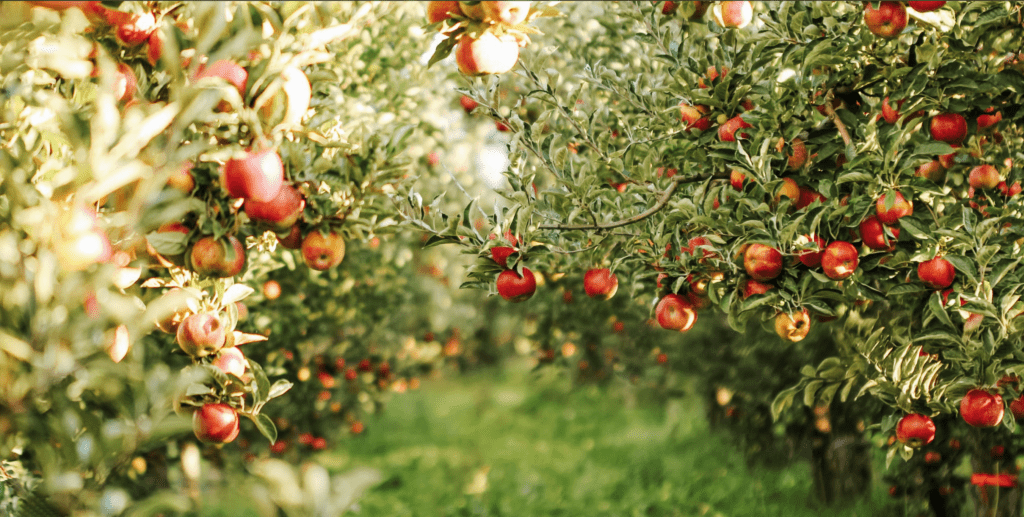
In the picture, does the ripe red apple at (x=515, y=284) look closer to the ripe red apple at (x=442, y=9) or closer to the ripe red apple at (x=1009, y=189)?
A: the ripe red apple at (x=442, y=9)

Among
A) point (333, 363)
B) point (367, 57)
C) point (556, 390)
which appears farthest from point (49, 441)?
Answer: point (556, 390)

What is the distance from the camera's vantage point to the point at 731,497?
17.1ft

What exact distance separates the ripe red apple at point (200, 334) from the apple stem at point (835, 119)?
1.85 meters

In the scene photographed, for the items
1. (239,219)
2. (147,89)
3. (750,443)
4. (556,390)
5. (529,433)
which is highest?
(147,89)

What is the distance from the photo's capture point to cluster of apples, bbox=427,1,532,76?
146 cm

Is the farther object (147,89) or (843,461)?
(843,461)

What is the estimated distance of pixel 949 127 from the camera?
206cm

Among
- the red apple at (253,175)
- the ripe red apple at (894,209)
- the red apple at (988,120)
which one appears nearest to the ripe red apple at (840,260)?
the ripe red apple at (894,209)

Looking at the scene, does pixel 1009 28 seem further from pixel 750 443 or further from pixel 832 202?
pixel 750 443

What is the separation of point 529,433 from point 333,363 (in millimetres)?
3236

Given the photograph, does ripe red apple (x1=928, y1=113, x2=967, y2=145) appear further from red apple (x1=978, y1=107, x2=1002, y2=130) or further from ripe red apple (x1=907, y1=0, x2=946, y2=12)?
ripe red apple (x1=907, y1=0, x2=946, y2=12)

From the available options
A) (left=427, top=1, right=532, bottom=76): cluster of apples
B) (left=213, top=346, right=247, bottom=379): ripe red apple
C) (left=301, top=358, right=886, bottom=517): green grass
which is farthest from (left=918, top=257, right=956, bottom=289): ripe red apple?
(left=301, top=358, right=886, bottom=517): green grass

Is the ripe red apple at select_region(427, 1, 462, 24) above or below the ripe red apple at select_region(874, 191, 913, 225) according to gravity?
above

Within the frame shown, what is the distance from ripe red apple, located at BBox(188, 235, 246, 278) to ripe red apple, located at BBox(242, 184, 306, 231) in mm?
85
